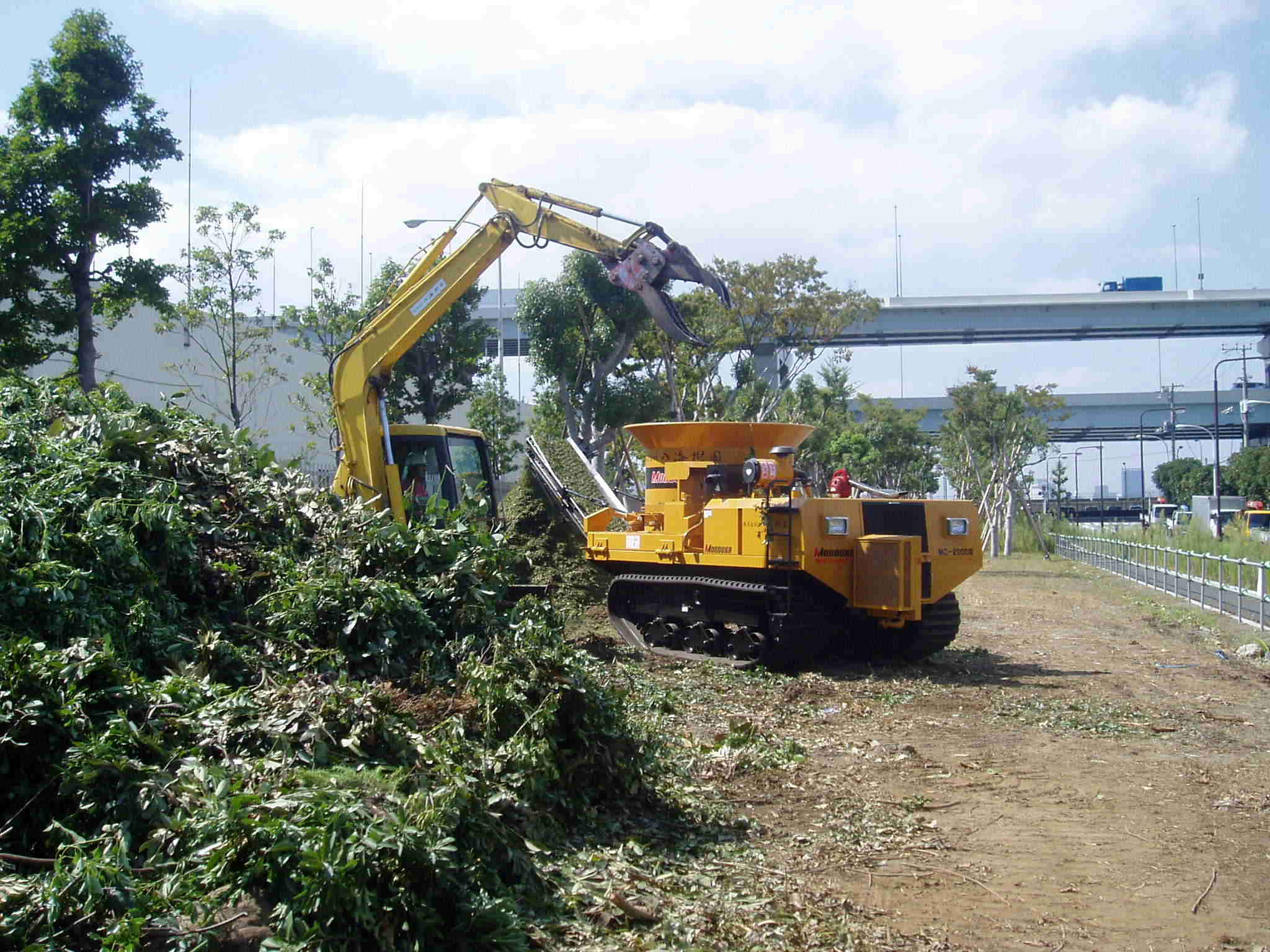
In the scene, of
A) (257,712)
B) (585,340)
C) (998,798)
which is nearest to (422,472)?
(998,798)

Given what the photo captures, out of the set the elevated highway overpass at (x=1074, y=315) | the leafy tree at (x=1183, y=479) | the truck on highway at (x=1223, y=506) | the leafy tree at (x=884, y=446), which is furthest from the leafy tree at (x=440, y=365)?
the leafy tree at (x=1183, y=479)

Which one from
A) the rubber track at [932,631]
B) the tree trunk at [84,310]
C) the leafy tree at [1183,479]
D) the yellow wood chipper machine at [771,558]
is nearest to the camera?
the yellow wood chipper machine at [771,558]

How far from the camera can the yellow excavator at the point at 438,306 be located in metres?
12.3

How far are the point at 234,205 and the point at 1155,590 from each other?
63.0 ft

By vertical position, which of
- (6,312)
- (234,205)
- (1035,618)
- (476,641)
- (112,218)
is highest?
(234,205)

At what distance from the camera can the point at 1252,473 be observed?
5406 cm

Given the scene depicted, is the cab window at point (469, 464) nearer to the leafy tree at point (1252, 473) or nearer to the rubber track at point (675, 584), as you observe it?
the rubber track at point (675, 584)

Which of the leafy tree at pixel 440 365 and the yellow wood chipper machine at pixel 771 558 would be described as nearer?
the yellow wood chipper machine at pixel 771 558

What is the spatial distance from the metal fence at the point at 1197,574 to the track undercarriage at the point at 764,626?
5.70 meters

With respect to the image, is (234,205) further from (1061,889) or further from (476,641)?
(1061,889)

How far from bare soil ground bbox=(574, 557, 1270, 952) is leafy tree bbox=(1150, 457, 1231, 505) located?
2467 inches

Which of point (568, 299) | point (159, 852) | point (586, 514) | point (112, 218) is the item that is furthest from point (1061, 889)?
point (568, 299)

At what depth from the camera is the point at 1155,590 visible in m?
23.0

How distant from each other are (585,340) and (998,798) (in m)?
20.2
